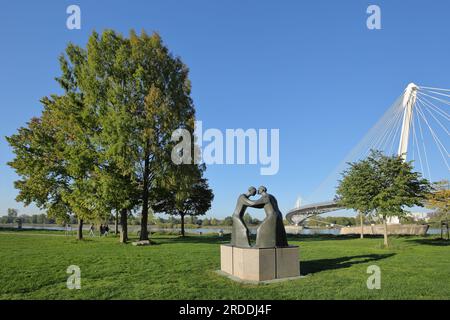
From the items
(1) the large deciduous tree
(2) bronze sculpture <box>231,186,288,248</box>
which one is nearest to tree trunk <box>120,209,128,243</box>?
(1) the large deciduous tree

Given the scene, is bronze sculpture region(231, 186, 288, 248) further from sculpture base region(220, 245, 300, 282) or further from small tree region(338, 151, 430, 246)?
small tree region(338, 151, 430, 246)

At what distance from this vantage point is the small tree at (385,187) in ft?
73.8

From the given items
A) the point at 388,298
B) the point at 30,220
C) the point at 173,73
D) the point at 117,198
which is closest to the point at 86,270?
the point at 388,298

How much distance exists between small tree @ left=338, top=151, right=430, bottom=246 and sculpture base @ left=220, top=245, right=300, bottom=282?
14.2 m

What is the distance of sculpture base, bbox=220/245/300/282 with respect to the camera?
9.98 metres

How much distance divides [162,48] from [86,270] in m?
18.5

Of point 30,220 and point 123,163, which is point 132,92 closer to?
point 123,163

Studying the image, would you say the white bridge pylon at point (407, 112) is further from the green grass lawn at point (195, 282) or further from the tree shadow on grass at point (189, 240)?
the green grass lawn at point (195, 282)

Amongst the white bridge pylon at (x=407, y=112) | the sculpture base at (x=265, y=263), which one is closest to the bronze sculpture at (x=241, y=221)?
the sculpture base at (x=265, y=263)

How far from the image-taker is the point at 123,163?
22.8 meters

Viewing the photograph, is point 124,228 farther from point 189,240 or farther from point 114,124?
point 114,124
